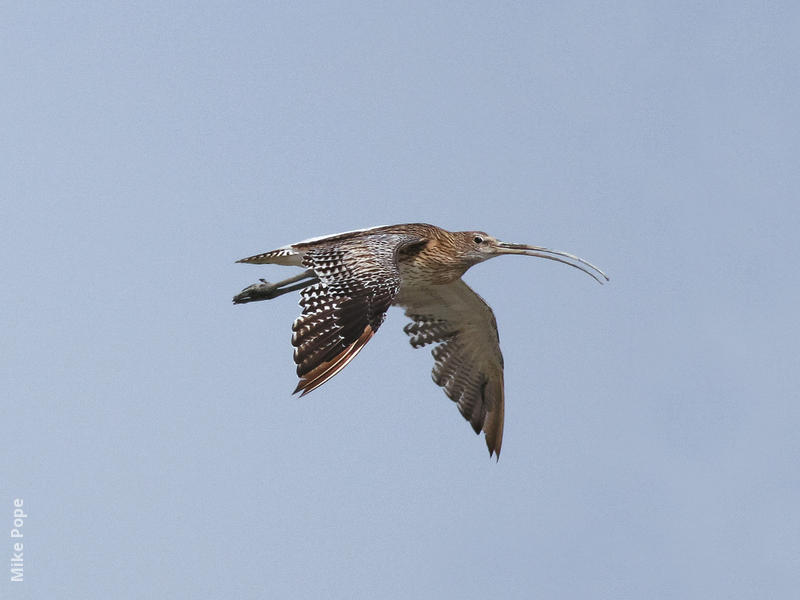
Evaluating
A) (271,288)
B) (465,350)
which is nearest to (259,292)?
(271,288)

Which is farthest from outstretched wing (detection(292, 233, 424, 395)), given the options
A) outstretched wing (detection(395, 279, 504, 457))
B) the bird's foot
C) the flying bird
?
outstretched wing (detection(395, 279, 504, 457))

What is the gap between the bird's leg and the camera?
21.2 m

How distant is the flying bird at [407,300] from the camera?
1628 cm

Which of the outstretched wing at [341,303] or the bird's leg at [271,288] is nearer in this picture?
the outstretched wing at [341,303]

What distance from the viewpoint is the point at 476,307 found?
74.5 feet

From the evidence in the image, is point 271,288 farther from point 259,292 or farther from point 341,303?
point 341,303

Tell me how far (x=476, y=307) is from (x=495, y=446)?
7.59ft

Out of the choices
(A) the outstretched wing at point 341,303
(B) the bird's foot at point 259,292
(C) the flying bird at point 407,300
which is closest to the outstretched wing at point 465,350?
(C) the flying bird at point 407,300

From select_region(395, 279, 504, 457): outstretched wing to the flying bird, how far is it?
0.02 m

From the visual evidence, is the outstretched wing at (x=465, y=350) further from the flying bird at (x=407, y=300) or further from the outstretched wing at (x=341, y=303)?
the outstretched wing at (x=341, y=303)

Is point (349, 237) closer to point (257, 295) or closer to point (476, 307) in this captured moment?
point (257, 295)

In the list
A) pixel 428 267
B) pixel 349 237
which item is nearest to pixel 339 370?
pixel 349 237

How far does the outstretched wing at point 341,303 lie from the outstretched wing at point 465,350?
13.4ft

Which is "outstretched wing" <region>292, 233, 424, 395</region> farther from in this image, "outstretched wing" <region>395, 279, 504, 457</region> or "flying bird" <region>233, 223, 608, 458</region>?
"outstretched wing" <region>395, 279, 504, 457</region>
